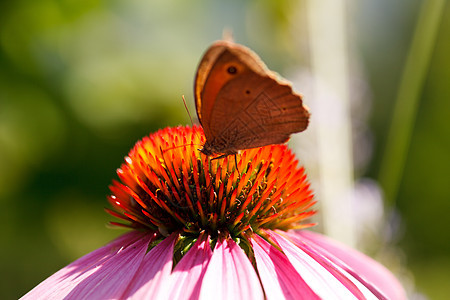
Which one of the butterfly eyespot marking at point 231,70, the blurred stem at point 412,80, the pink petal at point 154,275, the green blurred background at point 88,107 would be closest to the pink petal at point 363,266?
the blurred stem at point 412,80

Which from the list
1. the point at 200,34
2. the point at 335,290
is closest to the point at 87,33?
the point at 200,34

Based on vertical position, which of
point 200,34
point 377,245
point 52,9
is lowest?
point 377,245

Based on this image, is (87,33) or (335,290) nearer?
(335,290)

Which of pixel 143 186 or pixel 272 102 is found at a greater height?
pixel 272 102

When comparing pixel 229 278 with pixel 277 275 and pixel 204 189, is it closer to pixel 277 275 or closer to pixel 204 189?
pixel 277 275

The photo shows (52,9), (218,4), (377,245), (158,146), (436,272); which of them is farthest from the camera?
(218,4)

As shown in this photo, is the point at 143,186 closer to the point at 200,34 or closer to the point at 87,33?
the point at 87,33
